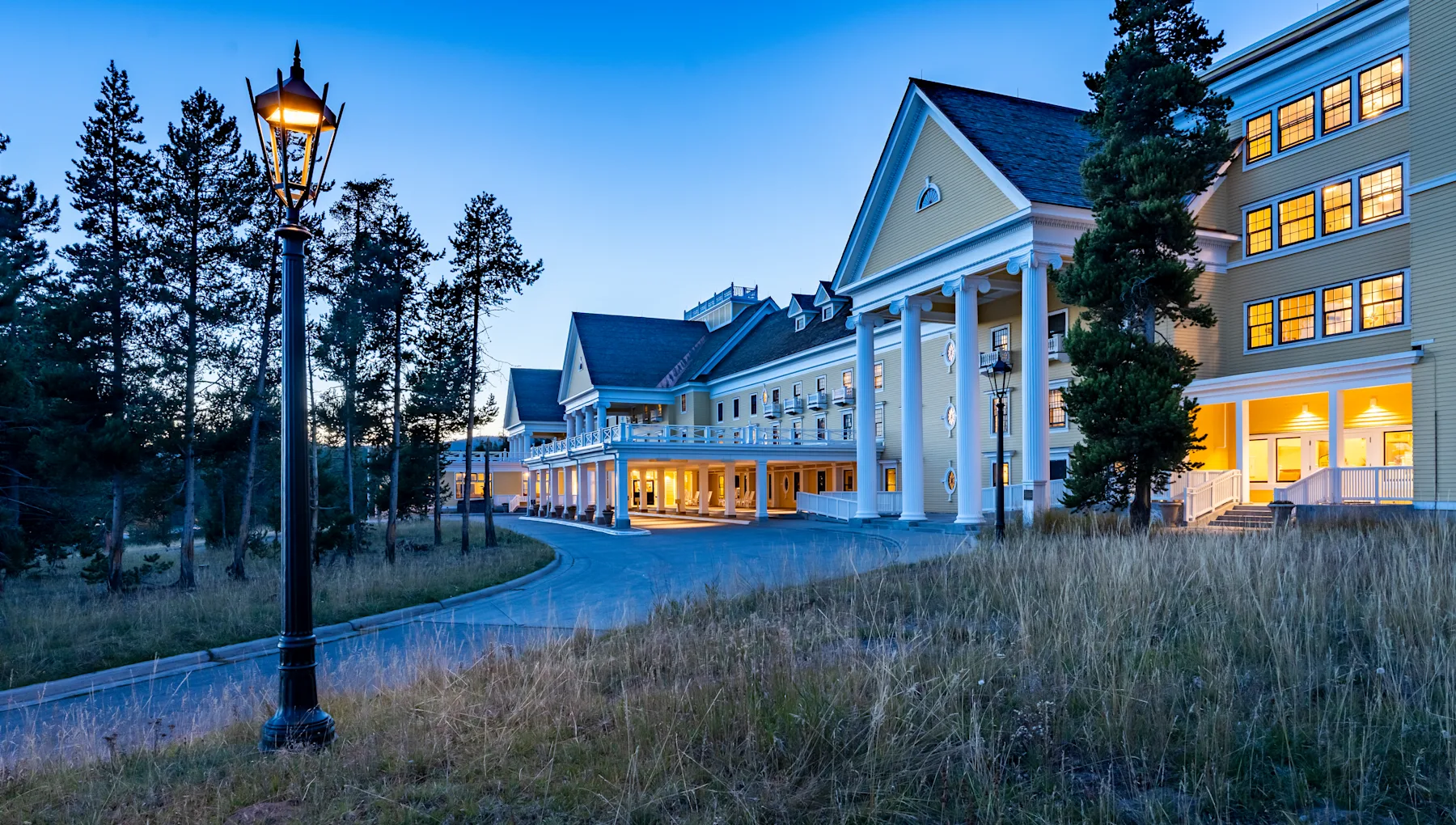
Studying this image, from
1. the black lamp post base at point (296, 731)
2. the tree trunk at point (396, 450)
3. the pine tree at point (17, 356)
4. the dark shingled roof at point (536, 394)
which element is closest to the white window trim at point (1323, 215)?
the black lamp post base at point (296, 731)

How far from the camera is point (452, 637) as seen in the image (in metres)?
10.5

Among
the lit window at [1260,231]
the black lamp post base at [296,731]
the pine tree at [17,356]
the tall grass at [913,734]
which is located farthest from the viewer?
the lit window at [1260,231]

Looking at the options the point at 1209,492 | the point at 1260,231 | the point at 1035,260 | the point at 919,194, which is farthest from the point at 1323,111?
the point at 919,194

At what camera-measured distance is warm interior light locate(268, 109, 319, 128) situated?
19.6ft

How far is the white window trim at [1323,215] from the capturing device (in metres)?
21.1

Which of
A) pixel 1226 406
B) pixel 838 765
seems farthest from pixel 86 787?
pixel 1226 406

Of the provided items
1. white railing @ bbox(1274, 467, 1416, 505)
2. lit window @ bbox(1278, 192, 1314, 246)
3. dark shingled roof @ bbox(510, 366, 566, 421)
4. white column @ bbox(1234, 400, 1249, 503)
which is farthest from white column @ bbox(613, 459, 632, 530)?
dark shingled roof @ bbox(510, 366, 566, 421)

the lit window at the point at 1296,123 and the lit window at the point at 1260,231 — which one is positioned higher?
the lit window at the point at 1296,123

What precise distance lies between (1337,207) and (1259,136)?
3412 mm

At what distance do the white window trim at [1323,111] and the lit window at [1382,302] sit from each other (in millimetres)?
4134

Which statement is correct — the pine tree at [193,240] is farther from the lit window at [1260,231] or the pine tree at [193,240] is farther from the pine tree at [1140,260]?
the lit window at [1260,231]

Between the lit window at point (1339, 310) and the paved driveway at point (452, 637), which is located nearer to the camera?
the paved driveway at point (452, 637)

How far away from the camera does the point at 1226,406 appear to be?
2558 cm

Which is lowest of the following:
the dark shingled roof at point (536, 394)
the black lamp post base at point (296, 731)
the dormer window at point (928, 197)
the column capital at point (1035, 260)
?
the black lamp post base at point (296, 731)
